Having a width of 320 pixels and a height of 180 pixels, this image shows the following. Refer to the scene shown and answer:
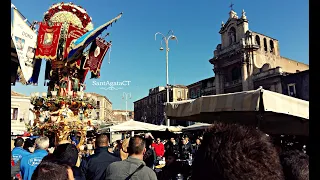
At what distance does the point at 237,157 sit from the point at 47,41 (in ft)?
52.4

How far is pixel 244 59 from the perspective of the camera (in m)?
35.4

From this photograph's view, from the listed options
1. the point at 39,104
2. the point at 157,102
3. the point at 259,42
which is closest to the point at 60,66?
the point at 39,104

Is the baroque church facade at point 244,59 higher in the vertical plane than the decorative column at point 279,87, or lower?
higher

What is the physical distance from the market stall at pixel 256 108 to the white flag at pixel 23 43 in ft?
15.3

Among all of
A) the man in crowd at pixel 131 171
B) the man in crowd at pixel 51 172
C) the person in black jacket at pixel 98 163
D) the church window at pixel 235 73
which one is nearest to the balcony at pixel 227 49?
the church window at pixel 235 73

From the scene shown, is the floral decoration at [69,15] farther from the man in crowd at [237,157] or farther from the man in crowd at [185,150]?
the man in crowd at [237,157]

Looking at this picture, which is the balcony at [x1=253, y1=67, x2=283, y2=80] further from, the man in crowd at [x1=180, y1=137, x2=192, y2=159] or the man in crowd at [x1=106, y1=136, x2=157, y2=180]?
the man in crowd at [x1=106, y1=136, x2=157, y2=180]

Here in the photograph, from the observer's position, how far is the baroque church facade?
1340 inches

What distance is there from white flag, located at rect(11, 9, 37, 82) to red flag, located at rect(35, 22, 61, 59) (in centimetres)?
691

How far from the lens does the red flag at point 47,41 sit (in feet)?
48.0

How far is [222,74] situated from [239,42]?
5.58 m

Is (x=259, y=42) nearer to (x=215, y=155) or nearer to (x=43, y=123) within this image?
(x=43, y=123)

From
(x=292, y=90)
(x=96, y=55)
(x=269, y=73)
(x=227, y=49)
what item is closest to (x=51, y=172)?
(x=96, y=55)

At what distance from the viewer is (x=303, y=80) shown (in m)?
28.1
